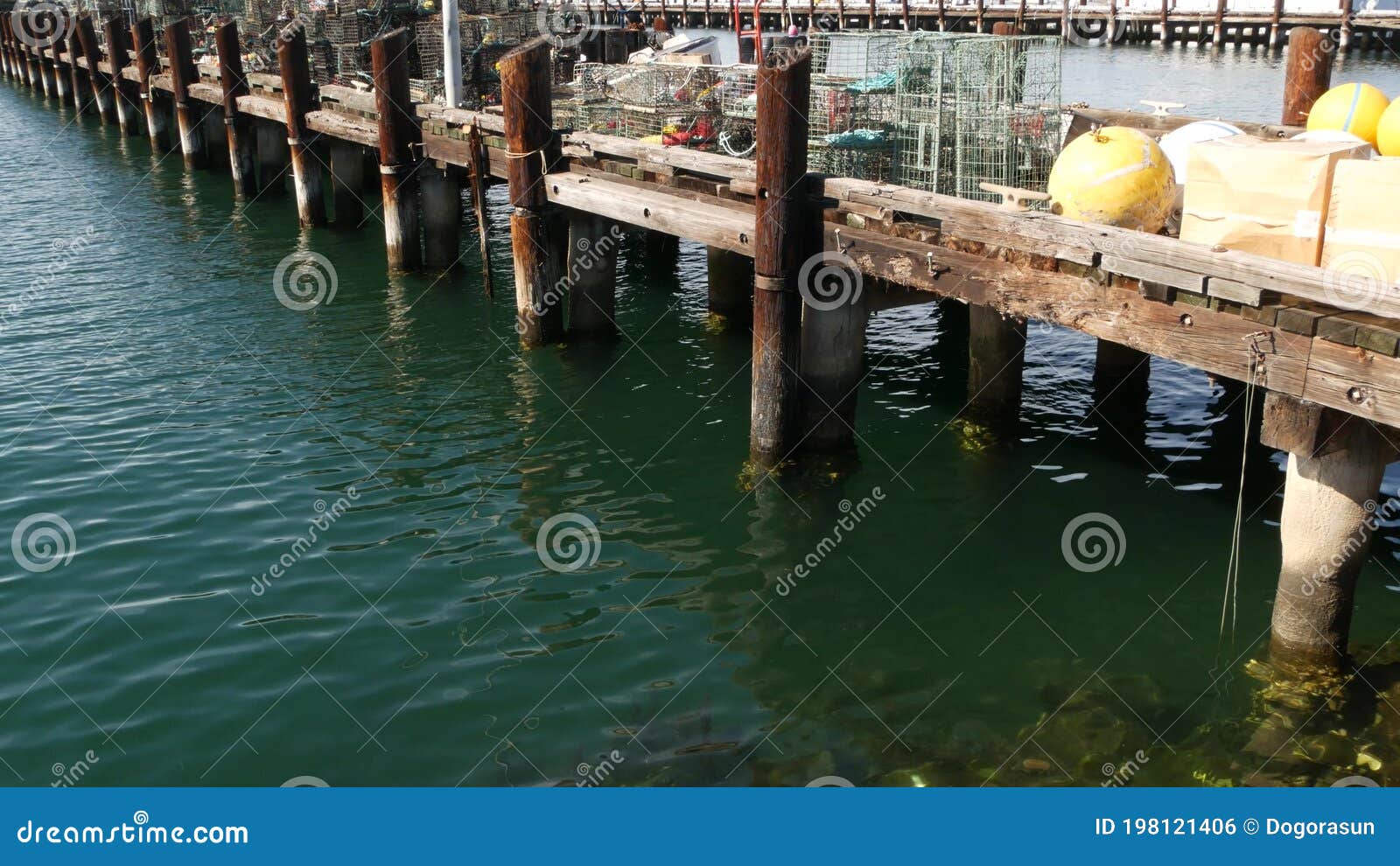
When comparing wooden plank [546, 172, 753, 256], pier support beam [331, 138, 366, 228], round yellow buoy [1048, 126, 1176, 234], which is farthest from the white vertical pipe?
round yellow buoy [1048, 126, 1176, 234]

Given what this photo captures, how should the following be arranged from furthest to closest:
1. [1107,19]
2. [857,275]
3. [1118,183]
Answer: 1. [1107,19]
2. [857,275]
3. [1118,183]

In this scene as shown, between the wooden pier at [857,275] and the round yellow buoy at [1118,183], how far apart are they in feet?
1.89

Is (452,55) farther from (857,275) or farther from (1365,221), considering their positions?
(1365,221)

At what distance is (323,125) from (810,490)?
40.0ft

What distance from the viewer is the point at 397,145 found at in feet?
55.2

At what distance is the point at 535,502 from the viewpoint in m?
10.9

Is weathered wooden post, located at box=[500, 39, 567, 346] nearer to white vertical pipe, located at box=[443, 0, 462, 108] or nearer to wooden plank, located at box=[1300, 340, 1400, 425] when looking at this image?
white vertical pipe, located at box=[443, 0, 462, 108]

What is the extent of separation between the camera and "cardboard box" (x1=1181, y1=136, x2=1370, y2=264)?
7844 mm

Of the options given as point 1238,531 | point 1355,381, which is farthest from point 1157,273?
point 1238,531

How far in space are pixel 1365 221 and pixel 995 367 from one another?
4551mm

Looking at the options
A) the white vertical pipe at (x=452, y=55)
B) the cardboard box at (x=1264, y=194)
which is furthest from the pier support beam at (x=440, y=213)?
the cardboard box at (x=1264, y=194)

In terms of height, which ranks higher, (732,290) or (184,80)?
(184,80)

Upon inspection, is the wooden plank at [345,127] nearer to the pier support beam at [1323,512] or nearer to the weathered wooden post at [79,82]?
the pier support beam at [1323,512]

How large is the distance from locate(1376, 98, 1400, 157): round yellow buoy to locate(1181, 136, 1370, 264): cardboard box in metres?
1.26
